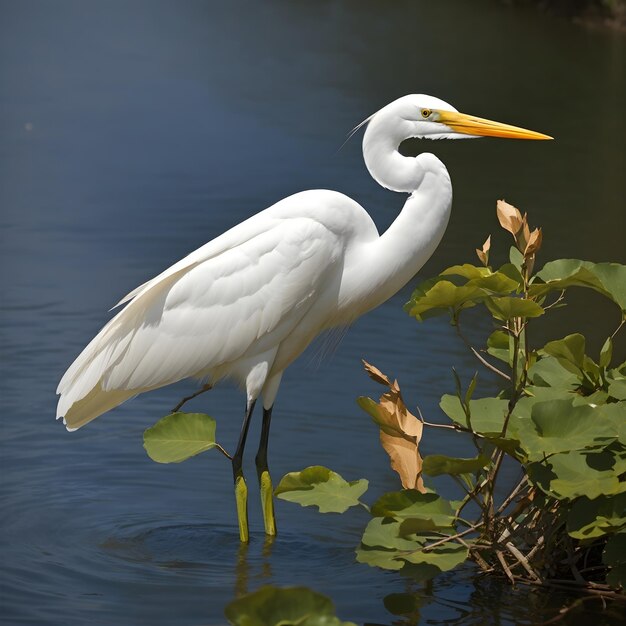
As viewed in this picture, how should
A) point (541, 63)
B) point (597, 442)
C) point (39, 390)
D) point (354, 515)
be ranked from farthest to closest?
point (541, 63)
point (39, 390)
point (354, 515)
point (597, 442)

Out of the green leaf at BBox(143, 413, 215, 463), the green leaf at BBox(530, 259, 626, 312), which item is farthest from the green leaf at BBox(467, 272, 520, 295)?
the green leaf at BBox(143, 413, 215, 463)

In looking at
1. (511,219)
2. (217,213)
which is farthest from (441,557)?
(217,213)

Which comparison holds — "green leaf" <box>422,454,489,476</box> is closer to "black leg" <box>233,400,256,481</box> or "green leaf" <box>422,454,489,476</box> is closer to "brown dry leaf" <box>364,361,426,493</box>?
"brown dry leaf" <box>364,361,426,493</box>

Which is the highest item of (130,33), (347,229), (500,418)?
(347,229)

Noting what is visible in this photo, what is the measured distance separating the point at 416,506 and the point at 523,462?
0.38m

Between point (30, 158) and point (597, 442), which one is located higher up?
point (597, 442)

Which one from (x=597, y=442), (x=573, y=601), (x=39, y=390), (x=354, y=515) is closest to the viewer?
(x=597, y=442)

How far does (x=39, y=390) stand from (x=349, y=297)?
2.10 meters

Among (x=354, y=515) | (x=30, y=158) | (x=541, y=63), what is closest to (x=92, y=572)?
(x=354, y=515)

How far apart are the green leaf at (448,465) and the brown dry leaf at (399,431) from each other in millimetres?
355

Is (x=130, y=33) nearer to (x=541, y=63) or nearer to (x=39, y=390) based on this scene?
(x=541, y=63)

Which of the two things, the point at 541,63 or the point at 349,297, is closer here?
the point at 349,297

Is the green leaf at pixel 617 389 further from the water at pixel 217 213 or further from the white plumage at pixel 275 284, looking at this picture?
the white plumage at pixel 275 284

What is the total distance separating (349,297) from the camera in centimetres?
531
